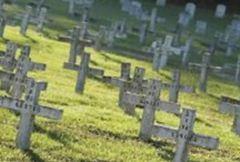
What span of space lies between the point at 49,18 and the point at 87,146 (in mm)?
22485

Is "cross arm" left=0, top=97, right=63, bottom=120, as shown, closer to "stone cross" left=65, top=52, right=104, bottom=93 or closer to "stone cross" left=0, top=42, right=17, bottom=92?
"stone cross" left=0, top=42, right=17, bottom=92

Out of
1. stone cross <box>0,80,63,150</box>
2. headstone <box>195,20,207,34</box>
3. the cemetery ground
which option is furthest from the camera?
headstone <box>195,20,207,34</box>

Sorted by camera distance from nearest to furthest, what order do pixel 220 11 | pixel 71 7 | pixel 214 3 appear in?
pixel 71 7
pixel 220 11
pixel 214 3

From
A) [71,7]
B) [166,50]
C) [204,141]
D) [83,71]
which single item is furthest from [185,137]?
[71,7]

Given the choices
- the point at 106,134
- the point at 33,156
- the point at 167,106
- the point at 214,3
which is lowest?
the point at 33,156

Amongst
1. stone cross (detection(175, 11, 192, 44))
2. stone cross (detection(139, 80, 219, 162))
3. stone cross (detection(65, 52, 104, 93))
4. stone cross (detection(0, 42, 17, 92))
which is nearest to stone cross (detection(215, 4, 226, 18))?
stone cross (detection(175, 11, 192, 44))

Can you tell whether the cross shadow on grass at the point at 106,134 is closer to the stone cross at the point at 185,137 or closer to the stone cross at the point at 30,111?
the stone cross at the point at 185,137

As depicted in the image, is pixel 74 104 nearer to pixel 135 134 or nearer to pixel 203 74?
pixel 135 134

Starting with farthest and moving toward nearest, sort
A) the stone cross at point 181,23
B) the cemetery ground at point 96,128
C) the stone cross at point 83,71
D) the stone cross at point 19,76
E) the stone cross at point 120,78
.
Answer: the stone cross at point 181,23 → the stone cross at point 83,71 → the stone cross at point 120,78 → the stone cross at point 19,76 → the cemetery ground at point 96,128

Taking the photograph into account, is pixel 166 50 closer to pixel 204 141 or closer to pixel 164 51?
pixel 164 51

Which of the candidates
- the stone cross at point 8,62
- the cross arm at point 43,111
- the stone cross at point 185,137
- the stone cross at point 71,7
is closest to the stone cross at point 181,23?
the stone cross at point 71,7

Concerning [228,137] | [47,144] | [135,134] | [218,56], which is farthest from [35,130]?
[218,56]

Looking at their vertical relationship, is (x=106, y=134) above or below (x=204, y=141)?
below

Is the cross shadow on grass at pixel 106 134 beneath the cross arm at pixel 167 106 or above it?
beneath
